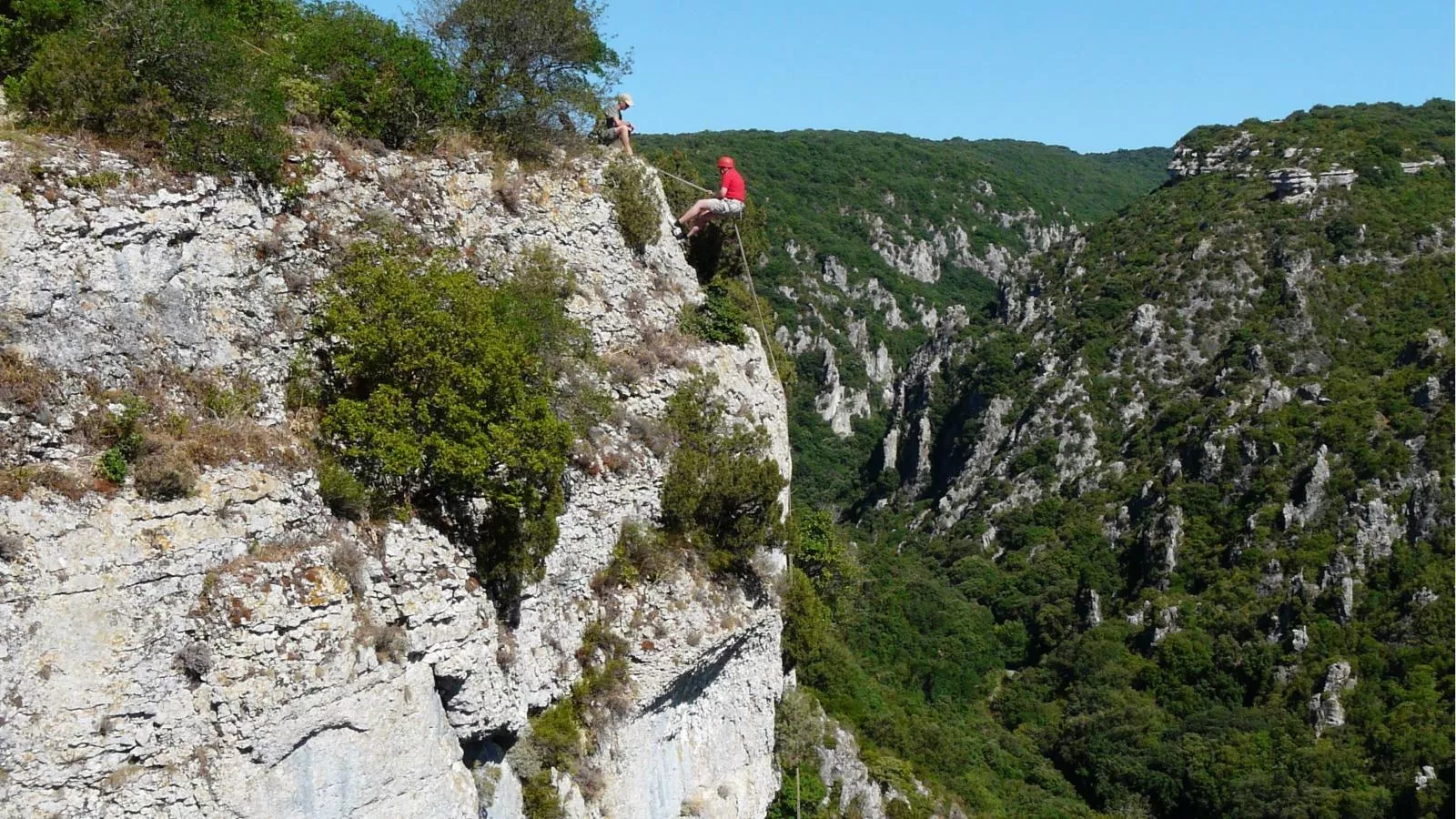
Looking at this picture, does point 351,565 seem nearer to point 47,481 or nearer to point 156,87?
point 47,481

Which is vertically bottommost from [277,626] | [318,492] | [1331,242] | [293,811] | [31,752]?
[293,811]

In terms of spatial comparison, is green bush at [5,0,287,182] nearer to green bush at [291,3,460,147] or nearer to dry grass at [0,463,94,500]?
green bush at [291,3,460,147]

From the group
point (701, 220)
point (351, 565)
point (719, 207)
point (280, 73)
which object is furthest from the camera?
point (701, 220)

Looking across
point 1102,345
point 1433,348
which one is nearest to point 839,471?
point 1102,345

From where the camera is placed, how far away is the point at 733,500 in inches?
665

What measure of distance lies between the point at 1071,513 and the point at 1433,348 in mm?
24735

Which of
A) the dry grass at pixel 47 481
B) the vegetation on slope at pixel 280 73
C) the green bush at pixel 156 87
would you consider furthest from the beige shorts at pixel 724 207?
the dry grass at pixel 47 481

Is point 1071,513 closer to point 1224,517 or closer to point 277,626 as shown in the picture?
point 1224,517

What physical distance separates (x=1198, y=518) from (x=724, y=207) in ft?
200

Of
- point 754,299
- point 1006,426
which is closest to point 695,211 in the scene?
point 754,299

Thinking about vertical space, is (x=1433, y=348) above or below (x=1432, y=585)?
above

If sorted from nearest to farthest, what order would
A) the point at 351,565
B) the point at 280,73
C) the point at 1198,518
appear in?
the point at 351,565, the point at 280,73, the point at 1198,518

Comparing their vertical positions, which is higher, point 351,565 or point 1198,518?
point 351,565

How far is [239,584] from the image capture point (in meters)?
10.6
